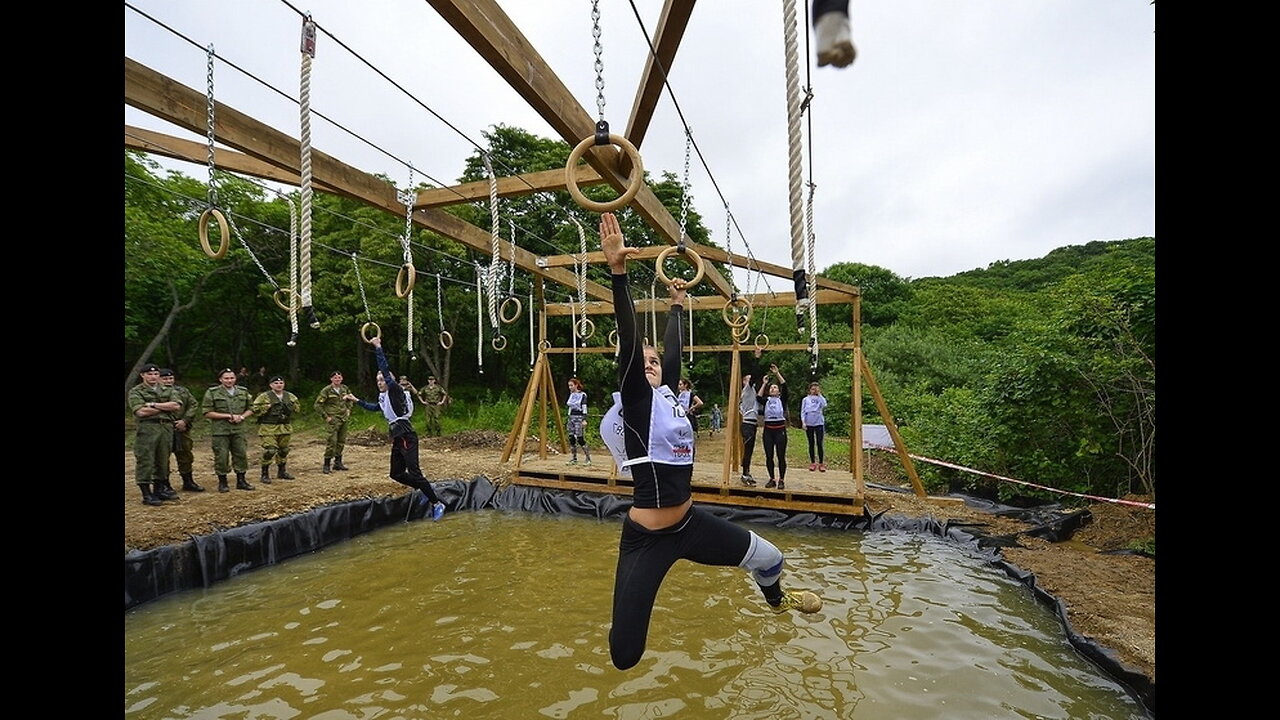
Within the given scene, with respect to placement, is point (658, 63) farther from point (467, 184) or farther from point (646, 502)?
point (467, 184)

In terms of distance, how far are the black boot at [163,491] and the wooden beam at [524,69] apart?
7438 millimetres

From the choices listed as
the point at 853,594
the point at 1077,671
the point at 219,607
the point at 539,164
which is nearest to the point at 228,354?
the point at 539,164

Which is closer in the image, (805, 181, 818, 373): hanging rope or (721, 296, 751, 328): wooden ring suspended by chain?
(805, 181, 818, 373): hanging rope

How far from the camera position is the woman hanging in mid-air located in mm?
2631

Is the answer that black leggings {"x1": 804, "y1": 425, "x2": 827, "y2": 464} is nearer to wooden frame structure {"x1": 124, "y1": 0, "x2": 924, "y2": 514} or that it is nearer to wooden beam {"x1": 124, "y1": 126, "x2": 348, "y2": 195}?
wooden frame structure {"x1": 124, "y1": 0, "x2": 924, "y2": 514}

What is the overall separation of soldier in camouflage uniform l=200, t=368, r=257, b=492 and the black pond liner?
2423 millimetres

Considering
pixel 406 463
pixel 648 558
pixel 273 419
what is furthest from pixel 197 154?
pixel 273 419

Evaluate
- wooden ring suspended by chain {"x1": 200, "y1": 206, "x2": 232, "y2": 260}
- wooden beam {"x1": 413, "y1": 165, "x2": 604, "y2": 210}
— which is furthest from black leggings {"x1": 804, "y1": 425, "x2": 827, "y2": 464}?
wooden ring suspended by chain {"x1": 200, "y1": 206, "x2": 232, "y2": 260}

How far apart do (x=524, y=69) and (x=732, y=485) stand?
664 centimetres

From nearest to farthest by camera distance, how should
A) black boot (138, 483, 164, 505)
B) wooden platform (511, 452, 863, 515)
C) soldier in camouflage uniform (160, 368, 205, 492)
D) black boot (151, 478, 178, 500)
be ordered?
1. black boot (138, 483, 164, 505)
2. black boot (151, 478, 178, 500)
3. soldier in camouflage uniform (160, 368, 205, 492)
4. wooden platform (511, 452, 863, 515)

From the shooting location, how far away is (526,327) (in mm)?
18719

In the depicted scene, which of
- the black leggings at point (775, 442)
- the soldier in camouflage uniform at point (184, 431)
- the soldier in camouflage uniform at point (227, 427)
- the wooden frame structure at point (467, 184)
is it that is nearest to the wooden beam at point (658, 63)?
the wooden frame structure at point (467, 184)

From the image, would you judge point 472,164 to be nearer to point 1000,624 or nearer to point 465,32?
point 465,32

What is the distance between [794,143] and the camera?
6.96 ft
